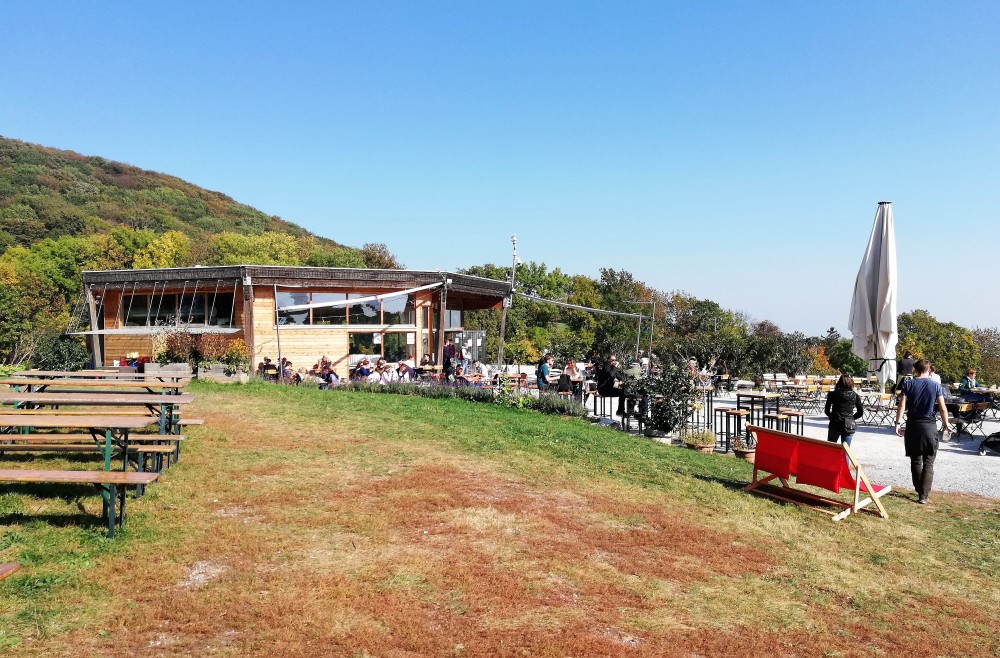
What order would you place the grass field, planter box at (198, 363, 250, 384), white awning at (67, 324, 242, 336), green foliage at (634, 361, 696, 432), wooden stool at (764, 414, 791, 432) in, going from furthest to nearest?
white awning at (67, 324, 242, 336) < planter box at (198, 363, 250, 384) < green foliage at (634, 361, 696, 432) < wooden stool at (764, 414, 791, 432) < the grass field

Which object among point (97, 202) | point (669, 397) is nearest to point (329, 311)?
point (669, 397)

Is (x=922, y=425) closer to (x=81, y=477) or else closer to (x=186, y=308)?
(x=81, y=477)

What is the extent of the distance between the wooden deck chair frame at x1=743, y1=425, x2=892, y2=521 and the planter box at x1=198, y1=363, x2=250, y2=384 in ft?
38.6

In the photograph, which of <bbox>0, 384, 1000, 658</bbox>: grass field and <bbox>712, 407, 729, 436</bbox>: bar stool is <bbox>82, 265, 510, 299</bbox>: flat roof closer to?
<bbox>712, 407, 729, 436</bbox>: bar stool

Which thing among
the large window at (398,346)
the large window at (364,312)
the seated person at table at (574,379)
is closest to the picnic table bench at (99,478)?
the seated person at table at (574,379)

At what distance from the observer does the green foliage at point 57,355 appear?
16.0 meters

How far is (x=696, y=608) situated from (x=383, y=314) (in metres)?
18.5

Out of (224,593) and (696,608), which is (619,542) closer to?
(696,608)

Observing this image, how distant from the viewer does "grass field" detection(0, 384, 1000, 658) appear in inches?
141

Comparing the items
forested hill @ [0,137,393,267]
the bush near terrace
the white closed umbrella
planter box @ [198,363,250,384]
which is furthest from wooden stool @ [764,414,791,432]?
forested hill @ [0,137,393,267]

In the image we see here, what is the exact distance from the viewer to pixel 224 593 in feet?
13.1

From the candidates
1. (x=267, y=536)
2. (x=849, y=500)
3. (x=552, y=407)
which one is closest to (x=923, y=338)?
(x=552, y=407)

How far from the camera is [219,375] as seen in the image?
15906 millimetres

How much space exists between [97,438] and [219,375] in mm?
9117
